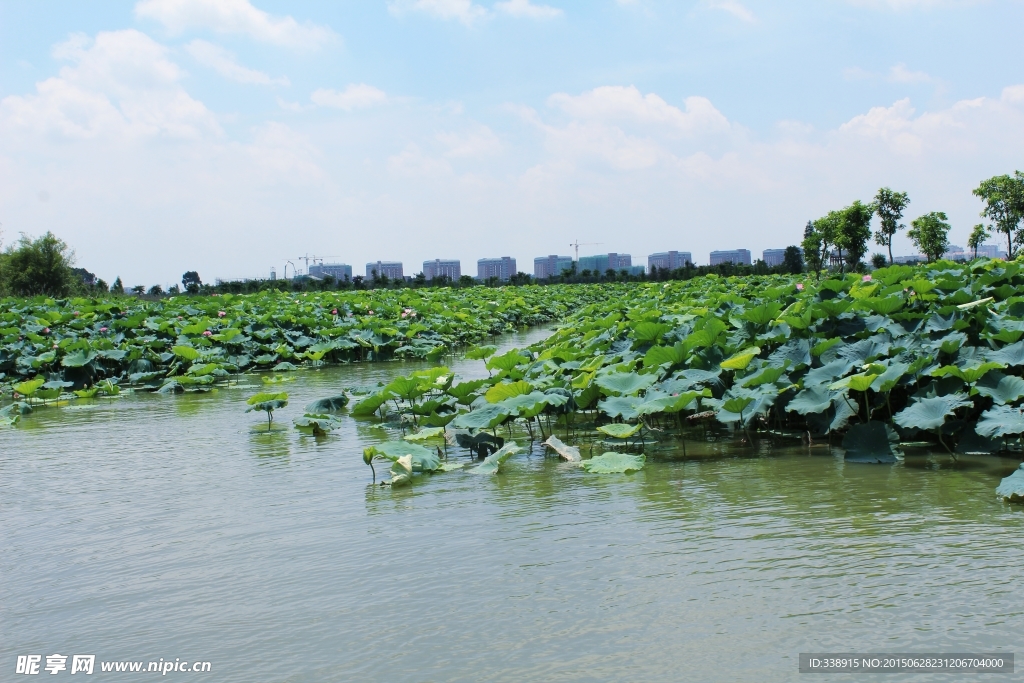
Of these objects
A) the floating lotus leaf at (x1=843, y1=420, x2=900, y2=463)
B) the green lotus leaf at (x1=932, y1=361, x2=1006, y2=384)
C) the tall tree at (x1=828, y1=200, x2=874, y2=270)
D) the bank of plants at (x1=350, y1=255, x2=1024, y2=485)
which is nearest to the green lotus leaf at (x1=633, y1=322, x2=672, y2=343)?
the bank of plants at (x1=350, y1=255, x2=1024, y2=485)

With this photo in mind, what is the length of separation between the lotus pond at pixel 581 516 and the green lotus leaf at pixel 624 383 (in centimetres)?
2

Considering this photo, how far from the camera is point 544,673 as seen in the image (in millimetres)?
1878

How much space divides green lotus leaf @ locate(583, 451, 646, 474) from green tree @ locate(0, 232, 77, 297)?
34.7 m

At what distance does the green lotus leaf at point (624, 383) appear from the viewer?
14.9 feet

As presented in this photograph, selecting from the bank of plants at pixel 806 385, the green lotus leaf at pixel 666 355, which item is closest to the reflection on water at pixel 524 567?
the bank of plants at pixel 806 385

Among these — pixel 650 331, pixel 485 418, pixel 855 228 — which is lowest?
pixel 485 418

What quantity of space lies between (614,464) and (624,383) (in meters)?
0.93

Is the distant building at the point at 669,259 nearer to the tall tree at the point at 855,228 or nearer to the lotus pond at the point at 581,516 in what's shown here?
the tall tree at the point at 855,228

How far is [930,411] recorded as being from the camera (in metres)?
3.55

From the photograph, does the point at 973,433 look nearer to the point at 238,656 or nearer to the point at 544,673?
the point at 544,673

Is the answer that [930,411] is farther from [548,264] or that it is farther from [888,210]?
[548,264]

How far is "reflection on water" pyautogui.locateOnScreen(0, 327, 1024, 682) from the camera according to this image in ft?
6.52

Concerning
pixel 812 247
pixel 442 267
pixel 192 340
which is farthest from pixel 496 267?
pixel 192 340

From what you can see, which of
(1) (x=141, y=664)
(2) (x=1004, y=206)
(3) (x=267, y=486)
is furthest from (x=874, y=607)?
(2) (x=1004, y=206)
